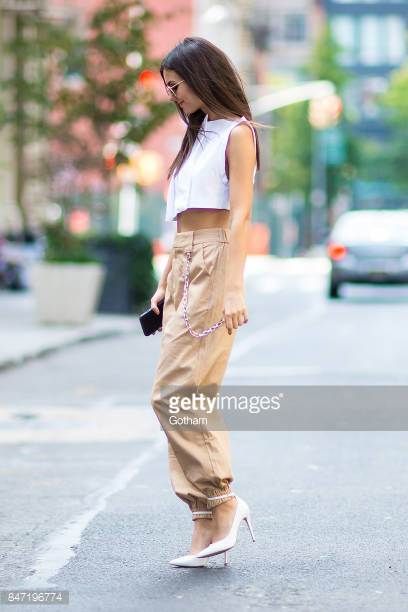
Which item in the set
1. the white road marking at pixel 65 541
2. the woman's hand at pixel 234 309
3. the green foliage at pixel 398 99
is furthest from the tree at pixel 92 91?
the green foliage at pixel 398 99

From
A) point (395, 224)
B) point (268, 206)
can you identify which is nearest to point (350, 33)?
point (268, 206)

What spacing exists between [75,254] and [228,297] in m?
15.8

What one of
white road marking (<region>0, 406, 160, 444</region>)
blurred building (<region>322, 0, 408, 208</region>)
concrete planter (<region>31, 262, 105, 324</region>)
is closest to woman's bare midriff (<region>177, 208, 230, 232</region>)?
white road marking (<region>0, 406, 160, 444</region>)

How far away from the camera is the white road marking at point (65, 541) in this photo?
5.46 metres

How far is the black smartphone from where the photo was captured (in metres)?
5.73

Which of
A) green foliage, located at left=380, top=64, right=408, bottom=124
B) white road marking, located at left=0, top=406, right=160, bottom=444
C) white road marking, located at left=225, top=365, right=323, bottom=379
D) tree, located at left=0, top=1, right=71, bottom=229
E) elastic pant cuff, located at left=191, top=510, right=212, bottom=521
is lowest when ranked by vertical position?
white road marking, located at left=225, top=365, right=323, bottom=379

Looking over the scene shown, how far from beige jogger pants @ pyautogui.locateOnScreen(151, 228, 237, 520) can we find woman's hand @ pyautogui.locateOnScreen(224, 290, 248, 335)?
0.39ft

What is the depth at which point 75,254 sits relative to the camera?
2100 cm

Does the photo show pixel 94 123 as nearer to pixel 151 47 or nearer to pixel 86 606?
pixel 151 47

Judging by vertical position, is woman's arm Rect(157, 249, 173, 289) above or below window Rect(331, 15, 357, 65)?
below

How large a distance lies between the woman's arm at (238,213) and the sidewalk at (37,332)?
944 cm

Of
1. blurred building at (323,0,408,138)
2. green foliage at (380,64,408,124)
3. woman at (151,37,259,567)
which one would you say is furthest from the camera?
blurred building at (323,0,408,138)

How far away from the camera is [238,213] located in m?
5.33

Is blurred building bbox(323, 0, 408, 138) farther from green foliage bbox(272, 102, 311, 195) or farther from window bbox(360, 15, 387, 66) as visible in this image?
green foliage bbox(272, 102, 311, 195)
